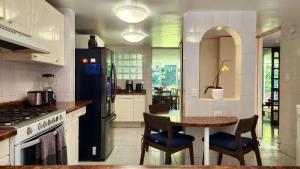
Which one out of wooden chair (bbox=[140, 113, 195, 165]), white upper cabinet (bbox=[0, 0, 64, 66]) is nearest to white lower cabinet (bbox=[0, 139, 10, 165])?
white upper cabinet (bbox=[0, 0, 64, 66])

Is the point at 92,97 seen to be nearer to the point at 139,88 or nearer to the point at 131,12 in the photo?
the point at 131,12

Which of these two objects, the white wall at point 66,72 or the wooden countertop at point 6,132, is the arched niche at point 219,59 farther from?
the wooden countertop at point 6,132

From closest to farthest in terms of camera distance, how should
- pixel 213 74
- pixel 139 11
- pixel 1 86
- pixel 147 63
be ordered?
pixel 1 86 < pixel 139 11 < pixel 213 74 < pixel 147 63

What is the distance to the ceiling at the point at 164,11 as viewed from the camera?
2.74 meters

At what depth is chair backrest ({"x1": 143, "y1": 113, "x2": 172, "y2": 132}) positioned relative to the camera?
233 cm

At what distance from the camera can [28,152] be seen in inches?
66.6

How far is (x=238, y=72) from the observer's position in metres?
3.17

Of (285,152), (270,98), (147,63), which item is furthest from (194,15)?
(270,98)

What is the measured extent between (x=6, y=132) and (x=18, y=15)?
3.63ft

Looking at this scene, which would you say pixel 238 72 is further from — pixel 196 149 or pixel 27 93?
pixel 27 93

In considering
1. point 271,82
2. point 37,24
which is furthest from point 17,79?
point 271,82

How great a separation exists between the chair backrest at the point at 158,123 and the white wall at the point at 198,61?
0.73 metres

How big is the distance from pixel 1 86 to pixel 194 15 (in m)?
2.48

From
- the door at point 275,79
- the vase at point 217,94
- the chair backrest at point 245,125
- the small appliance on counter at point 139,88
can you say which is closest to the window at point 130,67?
the small appliance on counter at point 139,88
